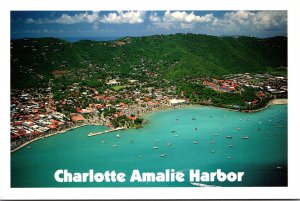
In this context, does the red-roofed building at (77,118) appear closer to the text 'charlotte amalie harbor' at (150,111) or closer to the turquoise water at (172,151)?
the text 'charlotte amalie harbor' at (150,111)

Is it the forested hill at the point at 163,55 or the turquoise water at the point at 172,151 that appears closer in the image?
the turquoise water at the point at 172,151

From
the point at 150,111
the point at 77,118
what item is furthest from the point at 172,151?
the point at 77,118

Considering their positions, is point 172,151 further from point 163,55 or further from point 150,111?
point 163,55

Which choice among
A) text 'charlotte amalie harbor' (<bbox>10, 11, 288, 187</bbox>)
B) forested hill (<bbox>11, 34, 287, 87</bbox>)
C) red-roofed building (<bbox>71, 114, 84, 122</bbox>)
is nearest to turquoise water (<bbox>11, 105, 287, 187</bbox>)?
text 'charlotte amalie harbor' (<bbox>10, 11, 288, 187</bbox>)

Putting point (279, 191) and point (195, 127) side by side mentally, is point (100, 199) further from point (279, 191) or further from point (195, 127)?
point (279, 191)

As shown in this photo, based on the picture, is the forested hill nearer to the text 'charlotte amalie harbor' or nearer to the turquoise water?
the text 'charlotte amalie harbor'

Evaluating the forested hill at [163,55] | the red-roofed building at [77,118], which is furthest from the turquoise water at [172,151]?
the forested hill at [163,55]
